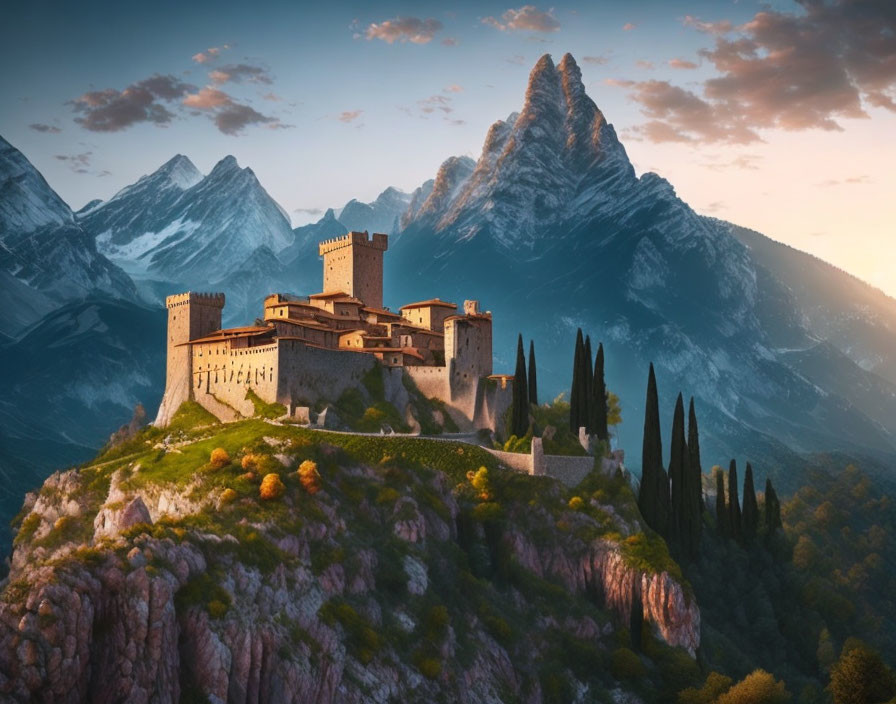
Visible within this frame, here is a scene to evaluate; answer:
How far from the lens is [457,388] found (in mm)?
131500

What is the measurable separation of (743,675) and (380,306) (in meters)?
72.6

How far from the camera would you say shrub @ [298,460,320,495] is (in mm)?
106188

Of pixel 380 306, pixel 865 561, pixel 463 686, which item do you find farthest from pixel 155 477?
pixel 865 561

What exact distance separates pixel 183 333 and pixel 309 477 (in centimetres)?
4032

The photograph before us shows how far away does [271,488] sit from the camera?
10275 centimetres

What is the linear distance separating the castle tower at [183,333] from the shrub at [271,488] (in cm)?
3357

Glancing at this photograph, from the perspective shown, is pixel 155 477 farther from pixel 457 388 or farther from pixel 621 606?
pixel 621 606

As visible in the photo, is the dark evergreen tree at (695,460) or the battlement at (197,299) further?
the battlement at (197,299)

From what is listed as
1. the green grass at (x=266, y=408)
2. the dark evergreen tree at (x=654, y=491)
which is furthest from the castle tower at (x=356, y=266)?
the dark evergreen tree at (x=654, y=491)

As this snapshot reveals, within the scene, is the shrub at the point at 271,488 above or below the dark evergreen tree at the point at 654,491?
above

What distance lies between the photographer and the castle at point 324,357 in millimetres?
125562

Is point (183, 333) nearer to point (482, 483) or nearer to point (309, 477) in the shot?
point (309, 477)

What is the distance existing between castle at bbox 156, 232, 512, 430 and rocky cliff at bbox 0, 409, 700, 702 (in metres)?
6.53

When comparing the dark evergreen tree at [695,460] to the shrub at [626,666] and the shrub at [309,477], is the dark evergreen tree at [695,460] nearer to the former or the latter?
the shrub at [626,666]
